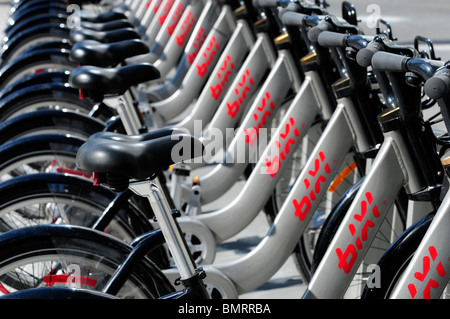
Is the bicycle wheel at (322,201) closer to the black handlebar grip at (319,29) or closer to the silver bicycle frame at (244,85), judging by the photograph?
the silver bicycle frame at (244,85)

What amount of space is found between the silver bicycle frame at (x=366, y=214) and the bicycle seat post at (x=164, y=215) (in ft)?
2.10

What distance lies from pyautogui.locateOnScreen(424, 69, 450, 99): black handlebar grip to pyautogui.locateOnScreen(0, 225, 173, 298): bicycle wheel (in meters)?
0.97

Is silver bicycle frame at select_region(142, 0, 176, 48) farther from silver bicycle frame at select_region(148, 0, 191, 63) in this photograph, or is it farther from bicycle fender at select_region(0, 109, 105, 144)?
bicycle fender at select_region(0, 109, 105, 144)

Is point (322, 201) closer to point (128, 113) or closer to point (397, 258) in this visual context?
point (128, 113)

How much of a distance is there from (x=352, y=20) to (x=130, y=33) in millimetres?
1564

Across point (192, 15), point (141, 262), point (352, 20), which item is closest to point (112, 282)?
point (141, 262)

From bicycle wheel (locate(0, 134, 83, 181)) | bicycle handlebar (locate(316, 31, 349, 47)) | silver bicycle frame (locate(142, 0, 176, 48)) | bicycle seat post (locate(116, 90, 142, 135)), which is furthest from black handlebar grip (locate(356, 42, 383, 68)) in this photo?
silver bicycle frame (locate(142, 0, 176, 48))

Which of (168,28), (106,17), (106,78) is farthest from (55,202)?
(168,28)

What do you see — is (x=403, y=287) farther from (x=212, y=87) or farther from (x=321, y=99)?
(x=212, y=87)

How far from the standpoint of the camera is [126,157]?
1.76m

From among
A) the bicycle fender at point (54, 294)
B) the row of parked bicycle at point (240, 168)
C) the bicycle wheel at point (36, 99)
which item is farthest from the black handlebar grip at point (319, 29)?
the bicycle wheel at point (36, 99)

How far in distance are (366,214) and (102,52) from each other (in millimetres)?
1590

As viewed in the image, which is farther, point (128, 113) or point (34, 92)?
point (34, 92)
